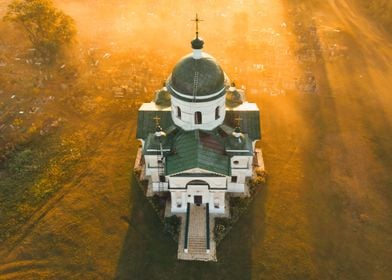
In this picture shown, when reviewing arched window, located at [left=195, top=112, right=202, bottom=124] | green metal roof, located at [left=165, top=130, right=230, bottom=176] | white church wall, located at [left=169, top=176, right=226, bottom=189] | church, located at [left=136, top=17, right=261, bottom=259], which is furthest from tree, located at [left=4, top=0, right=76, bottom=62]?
white church wall, located at [left=169, top=176, right=226, bottom=189]

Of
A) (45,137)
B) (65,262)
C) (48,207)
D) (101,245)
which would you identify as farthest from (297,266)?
(45,137)

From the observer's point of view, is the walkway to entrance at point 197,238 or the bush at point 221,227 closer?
the walkway to entrance at point 197,238

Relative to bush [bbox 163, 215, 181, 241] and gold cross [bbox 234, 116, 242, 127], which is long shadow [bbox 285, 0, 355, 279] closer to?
gold cross [bbox 234, 116, 242, 127]

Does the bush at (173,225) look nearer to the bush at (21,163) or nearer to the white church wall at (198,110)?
the white church wall at (198,110)

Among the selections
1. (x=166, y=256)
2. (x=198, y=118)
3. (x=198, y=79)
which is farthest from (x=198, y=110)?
(x=166, y=256)

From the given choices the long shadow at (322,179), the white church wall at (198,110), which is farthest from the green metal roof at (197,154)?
the long shadow at (322,179)

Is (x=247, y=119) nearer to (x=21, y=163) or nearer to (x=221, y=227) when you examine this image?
(x=221, y=227)
